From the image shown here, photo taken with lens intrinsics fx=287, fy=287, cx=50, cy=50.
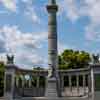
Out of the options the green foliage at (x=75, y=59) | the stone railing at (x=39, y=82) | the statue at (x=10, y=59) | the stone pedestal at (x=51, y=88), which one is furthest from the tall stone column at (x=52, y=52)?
the green foliage at (x=75, y=59)

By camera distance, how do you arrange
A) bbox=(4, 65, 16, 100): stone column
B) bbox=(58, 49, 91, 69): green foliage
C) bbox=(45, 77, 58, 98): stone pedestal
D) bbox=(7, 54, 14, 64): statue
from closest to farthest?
bbox=(45, 77, 58, 98): stone pedestal → bbox=(4, 65, 16, 100): stone column → bbox=(7, 54, 14, 64): statue → bbox=(58, 49, 91, 69): green foliage

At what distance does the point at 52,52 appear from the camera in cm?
4481

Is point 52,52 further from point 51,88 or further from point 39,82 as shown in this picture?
point 39,82

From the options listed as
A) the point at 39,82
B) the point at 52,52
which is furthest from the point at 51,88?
the point at 39,82

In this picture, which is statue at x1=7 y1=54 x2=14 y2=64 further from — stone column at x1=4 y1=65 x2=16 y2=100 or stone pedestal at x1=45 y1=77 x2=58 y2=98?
stone pedestal at x1=45 y1=77 x2=58 y2=98

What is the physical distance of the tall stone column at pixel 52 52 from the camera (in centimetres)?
4438

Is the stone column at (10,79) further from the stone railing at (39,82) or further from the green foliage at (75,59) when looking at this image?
the green foliage at (75,59)

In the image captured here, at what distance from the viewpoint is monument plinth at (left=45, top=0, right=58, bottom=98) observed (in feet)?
146

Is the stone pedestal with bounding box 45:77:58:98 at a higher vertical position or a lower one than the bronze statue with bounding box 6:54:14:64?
lower

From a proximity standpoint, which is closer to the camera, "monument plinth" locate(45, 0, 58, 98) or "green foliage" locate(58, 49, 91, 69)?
"monument plinth" locate(45, 0, 58, 98)

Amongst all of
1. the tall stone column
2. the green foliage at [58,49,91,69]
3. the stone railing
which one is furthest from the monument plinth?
the green foliage at [58,49,91,69]

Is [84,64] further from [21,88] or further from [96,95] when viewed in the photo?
[96,95]

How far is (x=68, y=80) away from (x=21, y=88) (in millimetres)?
9247

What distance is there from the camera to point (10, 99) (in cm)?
4391
